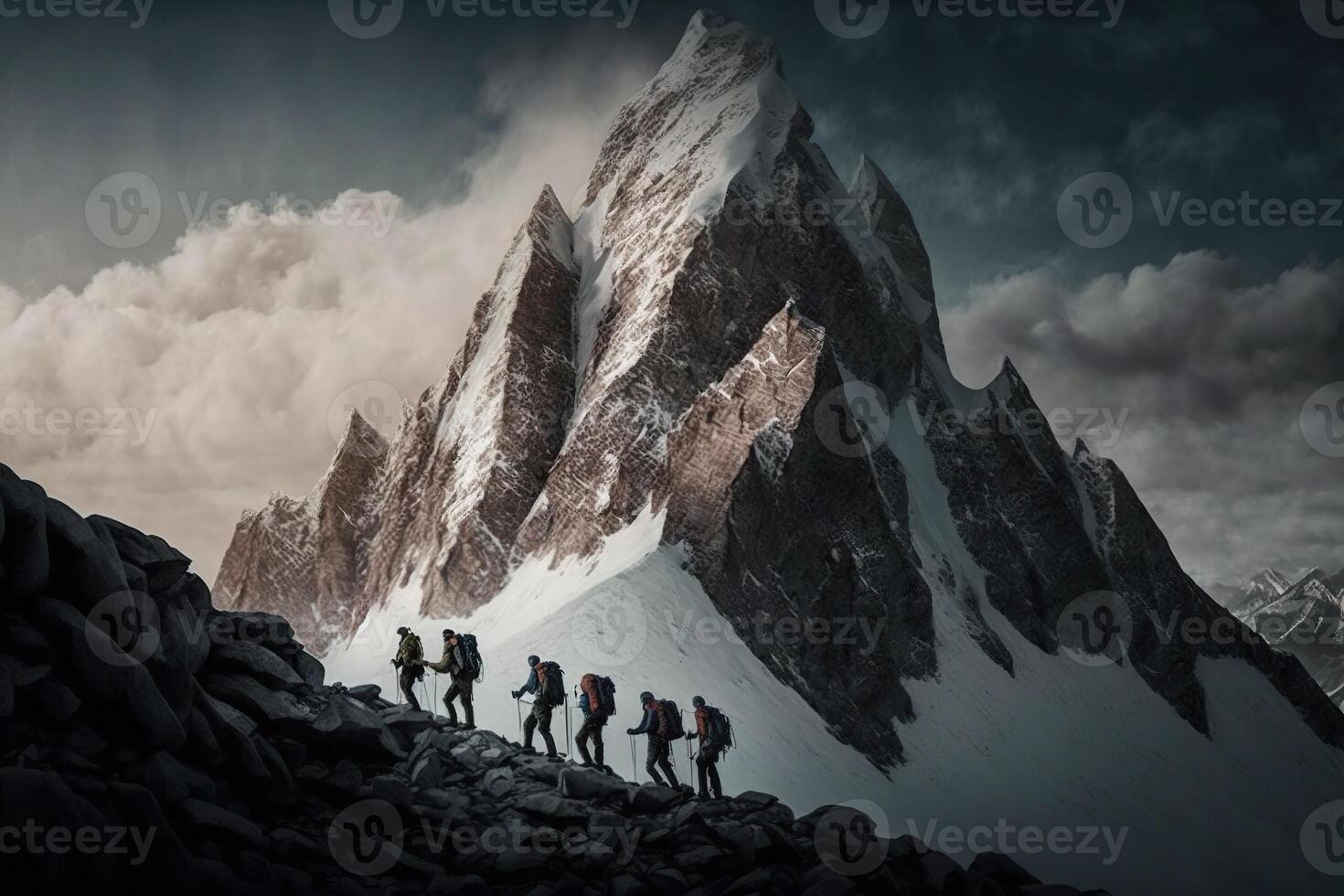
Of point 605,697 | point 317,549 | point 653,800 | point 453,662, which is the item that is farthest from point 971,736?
point 317,549

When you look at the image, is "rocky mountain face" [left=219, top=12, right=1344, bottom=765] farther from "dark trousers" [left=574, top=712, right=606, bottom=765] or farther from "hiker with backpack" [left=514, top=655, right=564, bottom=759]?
"hiker with backpack" [left=514, top=655, right=564, bottom=759]

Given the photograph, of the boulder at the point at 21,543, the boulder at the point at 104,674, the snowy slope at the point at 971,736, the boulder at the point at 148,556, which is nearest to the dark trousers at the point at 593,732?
the boulder at the point at 148,556

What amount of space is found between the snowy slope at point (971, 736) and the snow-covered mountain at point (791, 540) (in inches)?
10.7

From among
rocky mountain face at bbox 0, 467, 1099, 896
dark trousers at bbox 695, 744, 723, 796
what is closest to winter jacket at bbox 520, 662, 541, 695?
rocky mountain face at bbox 0, 467, 1099, 896

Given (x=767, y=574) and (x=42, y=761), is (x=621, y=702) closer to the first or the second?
(x=767, y=574)

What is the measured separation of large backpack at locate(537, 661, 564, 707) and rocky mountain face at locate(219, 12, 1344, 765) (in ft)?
91.9

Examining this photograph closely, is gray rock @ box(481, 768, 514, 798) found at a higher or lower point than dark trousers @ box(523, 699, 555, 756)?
lower

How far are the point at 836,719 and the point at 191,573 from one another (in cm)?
3827

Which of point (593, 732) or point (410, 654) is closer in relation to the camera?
point (593, 732)

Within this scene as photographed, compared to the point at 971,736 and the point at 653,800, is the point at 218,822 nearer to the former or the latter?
the point at 653,800

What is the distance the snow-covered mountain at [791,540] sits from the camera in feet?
174

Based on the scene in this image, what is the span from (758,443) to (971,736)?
2210 cm

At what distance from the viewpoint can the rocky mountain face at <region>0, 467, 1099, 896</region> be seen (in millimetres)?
14336

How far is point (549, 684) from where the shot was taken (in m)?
25.2
